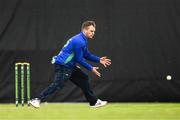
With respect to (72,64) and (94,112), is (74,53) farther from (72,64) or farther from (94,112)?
(94,112)

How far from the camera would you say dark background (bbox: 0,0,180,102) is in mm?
12836

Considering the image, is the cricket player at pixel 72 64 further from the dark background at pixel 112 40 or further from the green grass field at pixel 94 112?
the dark background at pixel 112 40

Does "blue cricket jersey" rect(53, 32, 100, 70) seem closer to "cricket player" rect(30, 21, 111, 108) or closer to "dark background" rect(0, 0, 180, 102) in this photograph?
"cricket player" rect(30, 21, 111, 108)

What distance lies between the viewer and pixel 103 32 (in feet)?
42.3

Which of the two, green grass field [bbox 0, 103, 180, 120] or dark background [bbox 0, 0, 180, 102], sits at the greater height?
dark background [bbox 0, 0, 180, 102]

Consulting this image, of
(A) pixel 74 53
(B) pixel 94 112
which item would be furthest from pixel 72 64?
(B) pixel 94 112

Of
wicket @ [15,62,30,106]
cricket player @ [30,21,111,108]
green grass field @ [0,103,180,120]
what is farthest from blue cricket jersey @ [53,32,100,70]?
wicket @ [15,62,30,106]

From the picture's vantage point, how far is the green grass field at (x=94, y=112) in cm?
952

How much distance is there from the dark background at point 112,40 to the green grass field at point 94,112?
1.76 feet

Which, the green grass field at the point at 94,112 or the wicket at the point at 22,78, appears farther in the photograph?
the wicket at the point at 22,78

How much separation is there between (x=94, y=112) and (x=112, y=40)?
2.75 m

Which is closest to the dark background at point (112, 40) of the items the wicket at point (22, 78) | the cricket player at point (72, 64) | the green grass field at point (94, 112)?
the wicket at point (22, 78)

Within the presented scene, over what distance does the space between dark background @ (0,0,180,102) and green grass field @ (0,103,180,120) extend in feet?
1.76

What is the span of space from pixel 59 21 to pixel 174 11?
247 centimetres
